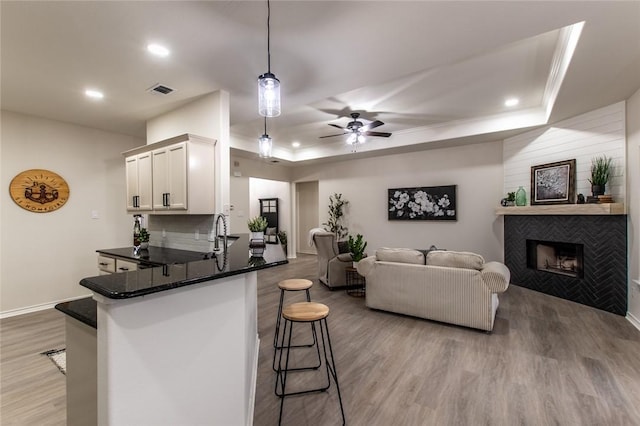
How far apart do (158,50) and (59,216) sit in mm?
3314

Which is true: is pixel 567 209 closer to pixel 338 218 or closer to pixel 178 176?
pixel 338 218

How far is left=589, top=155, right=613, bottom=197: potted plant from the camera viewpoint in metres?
3.62

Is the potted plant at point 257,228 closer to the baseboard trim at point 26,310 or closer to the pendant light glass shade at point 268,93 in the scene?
the pendant light glass shade at point 268,93

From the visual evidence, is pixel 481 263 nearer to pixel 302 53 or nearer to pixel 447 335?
pixel 447 335

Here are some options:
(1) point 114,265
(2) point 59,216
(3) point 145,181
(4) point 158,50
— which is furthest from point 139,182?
(4) point 158,50

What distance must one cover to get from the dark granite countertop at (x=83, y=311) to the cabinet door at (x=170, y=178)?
1712 mm

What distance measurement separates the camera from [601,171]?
364 cm

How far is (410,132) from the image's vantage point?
5504 millimetres

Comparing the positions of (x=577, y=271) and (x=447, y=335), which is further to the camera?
(x=577, y=271)

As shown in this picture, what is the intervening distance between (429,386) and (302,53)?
2906 mm

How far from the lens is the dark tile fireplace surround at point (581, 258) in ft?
11.6

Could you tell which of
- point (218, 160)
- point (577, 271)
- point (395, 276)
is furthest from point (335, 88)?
point (577, 271)

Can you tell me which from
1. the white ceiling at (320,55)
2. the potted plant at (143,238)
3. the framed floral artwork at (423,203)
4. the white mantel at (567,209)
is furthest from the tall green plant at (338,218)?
the potted plant at (143,238)

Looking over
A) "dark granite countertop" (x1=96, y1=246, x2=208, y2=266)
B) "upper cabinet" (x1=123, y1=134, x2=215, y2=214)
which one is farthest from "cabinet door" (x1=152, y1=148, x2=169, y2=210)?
"dark granite countertop" (x1=96, y1=246, x2=208, y2=266)
